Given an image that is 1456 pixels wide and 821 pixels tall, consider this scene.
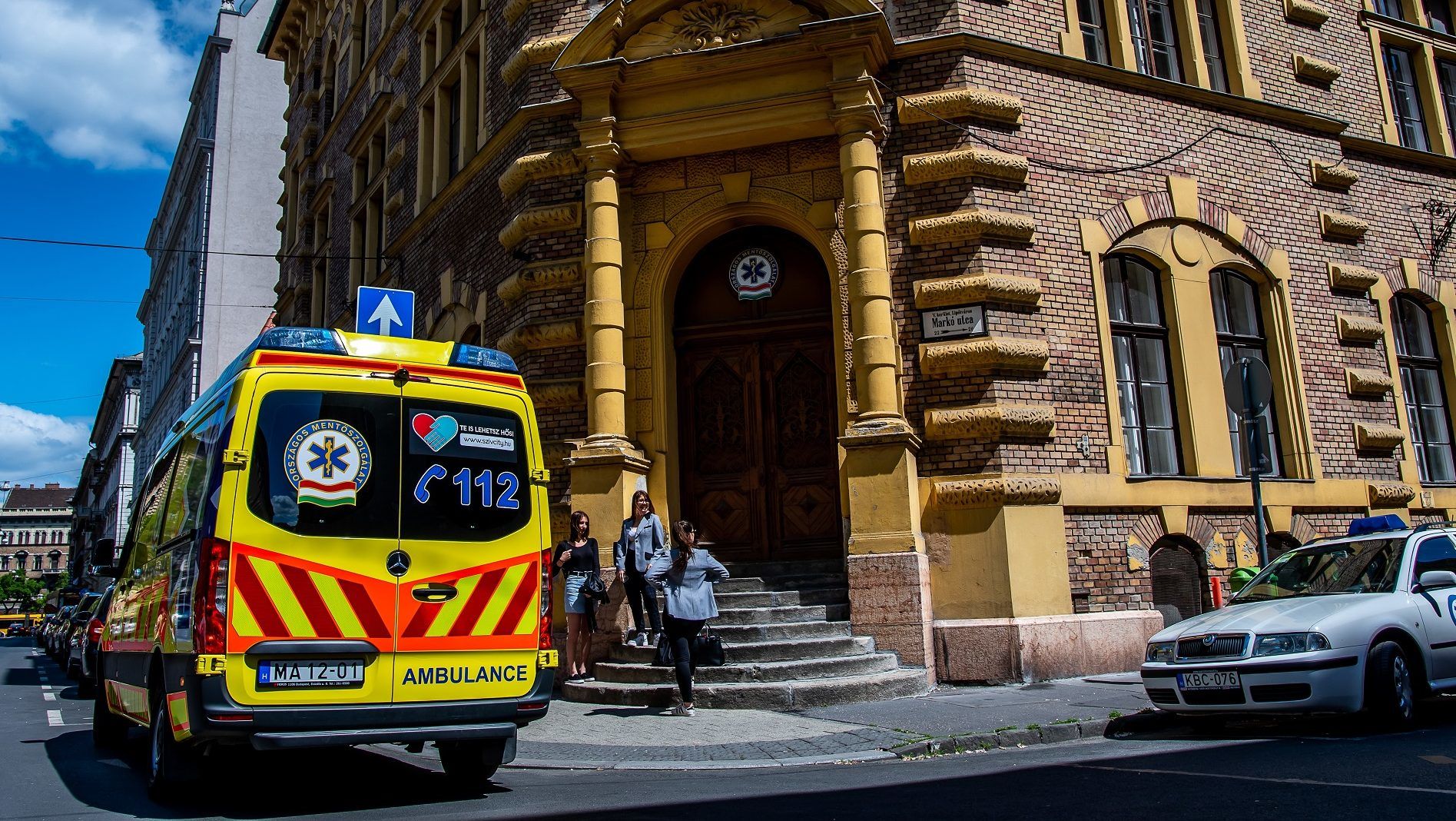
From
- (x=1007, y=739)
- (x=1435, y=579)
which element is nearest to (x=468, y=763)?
(x=1007, y=739)

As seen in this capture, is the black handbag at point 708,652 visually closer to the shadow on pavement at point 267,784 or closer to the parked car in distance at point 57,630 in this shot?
the shadow on pavement at point 267,784

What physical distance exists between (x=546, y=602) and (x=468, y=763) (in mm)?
1108

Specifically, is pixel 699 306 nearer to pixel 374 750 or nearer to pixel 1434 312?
pixel 374 750

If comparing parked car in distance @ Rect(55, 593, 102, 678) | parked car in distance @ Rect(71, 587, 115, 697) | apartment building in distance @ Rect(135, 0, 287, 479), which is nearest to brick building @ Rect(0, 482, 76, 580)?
apartment building in distance @ Rect(135, 0, 287, 479)

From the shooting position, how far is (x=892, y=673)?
10281 mm

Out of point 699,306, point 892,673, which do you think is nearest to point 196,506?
point 892,673

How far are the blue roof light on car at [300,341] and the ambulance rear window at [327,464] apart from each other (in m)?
0.33

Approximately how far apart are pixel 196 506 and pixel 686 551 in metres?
4.27

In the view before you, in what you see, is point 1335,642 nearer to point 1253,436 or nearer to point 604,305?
point 1253,436

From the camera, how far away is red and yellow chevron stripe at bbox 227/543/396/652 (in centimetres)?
579

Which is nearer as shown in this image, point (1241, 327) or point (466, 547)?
point (466, 547)

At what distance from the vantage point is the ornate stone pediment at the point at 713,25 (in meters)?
12.7

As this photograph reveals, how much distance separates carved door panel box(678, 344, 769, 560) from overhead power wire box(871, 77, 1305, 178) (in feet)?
11.3

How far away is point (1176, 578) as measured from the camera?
40.5 ft
